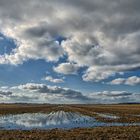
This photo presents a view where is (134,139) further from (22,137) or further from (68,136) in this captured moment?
(22,137)

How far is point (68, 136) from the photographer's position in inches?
995

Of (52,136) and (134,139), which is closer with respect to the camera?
(134,139)

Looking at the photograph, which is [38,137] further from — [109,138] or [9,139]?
[109,138]

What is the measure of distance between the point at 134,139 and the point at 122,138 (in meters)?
1.02

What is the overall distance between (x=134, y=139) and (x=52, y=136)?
6813 millimetres

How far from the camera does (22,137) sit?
81.8 feet

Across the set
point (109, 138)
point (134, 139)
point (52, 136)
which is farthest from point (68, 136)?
point (134, 139)

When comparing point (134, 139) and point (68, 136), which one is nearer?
point (134, 139)

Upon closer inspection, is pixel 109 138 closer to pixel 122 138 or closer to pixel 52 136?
pixel 122 138

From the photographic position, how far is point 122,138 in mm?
24219

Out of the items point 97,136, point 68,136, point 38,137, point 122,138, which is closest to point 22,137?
point 38,137

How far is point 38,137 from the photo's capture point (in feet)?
81.5

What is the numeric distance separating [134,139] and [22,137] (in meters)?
9.23

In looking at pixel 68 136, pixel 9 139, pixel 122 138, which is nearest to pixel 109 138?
pixel 122 138
